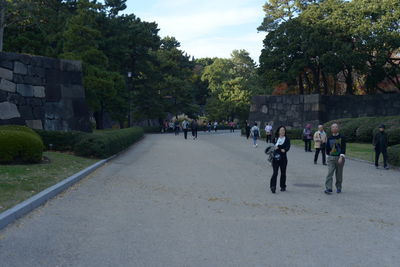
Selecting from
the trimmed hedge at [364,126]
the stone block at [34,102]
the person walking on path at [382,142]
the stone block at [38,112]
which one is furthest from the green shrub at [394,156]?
the stone block at [34,102]

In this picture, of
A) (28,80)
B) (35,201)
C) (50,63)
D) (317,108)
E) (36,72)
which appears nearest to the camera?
(35,201)

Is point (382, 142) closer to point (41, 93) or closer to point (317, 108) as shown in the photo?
point (41, 93)

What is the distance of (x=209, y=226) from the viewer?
6426 millimetres

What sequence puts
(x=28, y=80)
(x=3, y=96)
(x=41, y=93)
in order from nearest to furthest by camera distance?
(x=3, y=96) → (x=28, y=80) → (x=41, y=93)

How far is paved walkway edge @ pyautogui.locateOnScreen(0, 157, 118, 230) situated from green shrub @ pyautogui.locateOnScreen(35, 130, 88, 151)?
5.05m

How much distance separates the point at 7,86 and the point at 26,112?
1420 millimetres

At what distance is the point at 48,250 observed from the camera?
17.0 feet

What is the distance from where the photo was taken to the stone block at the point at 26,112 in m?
17.0

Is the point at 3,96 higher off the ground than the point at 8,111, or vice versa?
the point at 3,96

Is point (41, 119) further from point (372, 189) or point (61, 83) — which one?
point (372, 189)

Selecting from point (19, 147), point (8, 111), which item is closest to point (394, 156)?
point (19, 147)

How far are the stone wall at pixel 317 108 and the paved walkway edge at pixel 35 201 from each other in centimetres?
2803

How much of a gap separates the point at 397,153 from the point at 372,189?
5.08 meters

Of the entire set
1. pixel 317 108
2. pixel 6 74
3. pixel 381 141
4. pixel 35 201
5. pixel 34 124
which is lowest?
pixel 35 201
